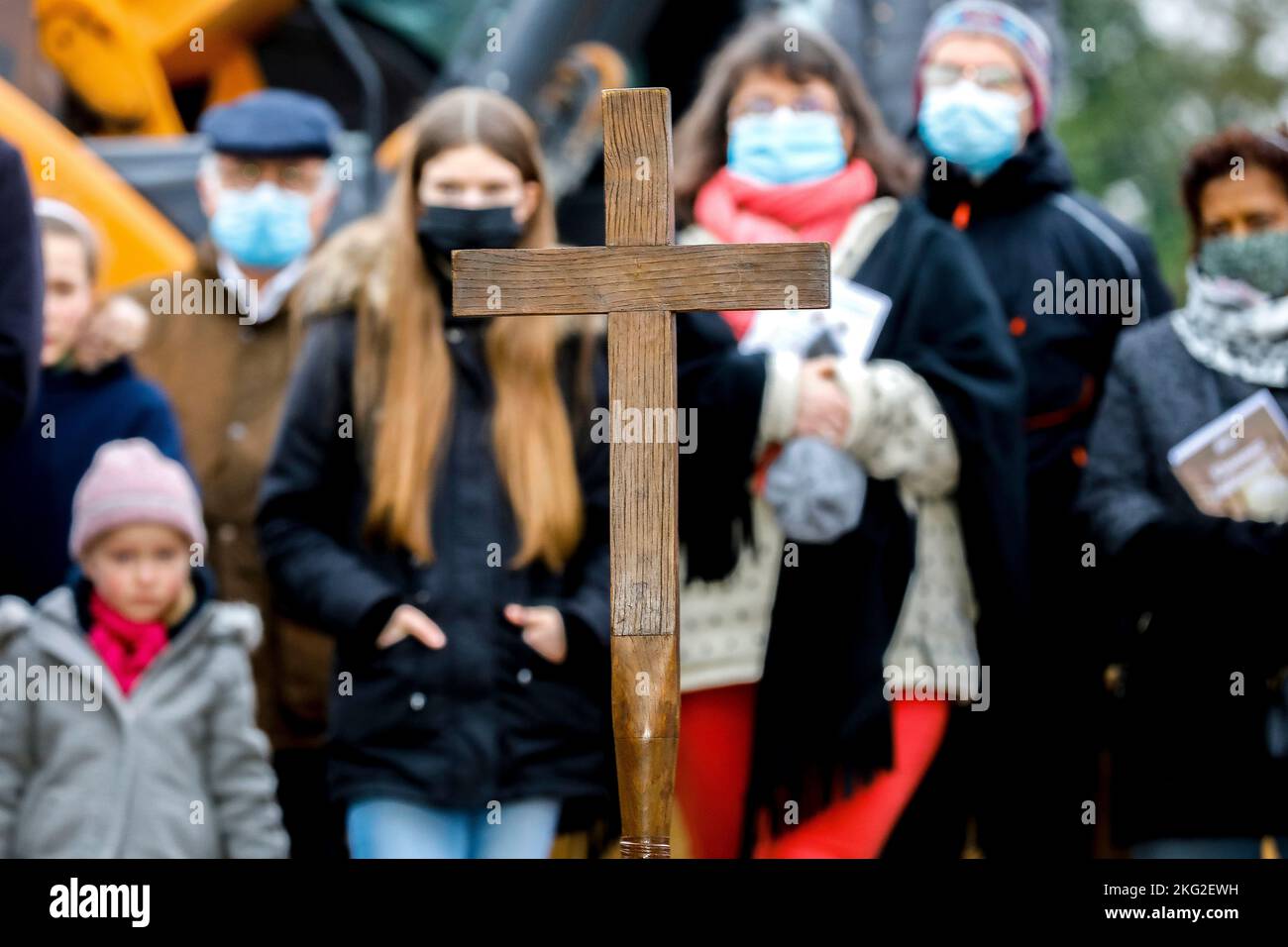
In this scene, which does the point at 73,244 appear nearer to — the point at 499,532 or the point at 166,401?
the point at 166,401

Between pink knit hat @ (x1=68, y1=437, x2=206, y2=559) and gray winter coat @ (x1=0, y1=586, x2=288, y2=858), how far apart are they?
186mm

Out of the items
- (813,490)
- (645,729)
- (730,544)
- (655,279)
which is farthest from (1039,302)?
(645,729)

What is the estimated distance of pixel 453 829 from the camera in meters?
5.12

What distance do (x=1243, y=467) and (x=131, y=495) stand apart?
2699 mm

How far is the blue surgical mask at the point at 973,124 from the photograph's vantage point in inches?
227

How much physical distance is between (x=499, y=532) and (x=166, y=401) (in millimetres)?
1020

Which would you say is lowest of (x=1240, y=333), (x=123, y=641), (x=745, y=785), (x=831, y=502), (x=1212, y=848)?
(x=1212, y=848)

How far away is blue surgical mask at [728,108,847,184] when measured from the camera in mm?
5508

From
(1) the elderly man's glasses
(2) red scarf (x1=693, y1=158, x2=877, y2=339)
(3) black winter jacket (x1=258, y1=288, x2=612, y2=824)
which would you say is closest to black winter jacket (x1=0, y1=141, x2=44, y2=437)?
(3) black winter jacket (x1=258, y1=288, x2=612, y2=824)

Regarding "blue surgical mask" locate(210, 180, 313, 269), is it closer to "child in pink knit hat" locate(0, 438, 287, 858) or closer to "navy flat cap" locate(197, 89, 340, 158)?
"navy flat cap" locate(197, 89, 340, 158)

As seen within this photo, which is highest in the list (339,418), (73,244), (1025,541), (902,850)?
(73,244)

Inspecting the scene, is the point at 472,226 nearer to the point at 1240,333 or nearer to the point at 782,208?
the point at 782,208

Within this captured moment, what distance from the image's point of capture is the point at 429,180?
17.8ft
